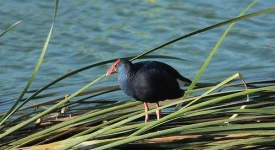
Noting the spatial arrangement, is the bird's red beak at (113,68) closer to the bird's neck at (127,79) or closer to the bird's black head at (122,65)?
the bird's black head at (122,65)

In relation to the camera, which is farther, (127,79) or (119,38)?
(119,38)

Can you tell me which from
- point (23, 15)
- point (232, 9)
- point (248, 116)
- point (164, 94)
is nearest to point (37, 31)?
point (23, 15)

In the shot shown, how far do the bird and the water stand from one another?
269cm

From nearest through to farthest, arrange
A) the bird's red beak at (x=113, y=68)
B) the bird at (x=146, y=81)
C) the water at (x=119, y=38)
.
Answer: the bird at (x=146, y=81), the bird's red beak at (x=113, y=68), the water at (x=119, y=38)

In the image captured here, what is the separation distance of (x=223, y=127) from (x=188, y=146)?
243 millimetres

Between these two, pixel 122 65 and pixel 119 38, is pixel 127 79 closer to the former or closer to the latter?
pixel 122 65

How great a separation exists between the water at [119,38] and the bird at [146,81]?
2692 millimetres

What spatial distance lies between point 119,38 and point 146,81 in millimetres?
4876

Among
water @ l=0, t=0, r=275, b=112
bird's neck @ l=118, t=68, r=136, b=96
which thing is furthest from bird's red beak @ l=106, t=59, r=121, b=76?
water @ l=0, t=0, r=275, b=112

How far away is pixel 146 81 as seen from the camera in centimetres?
430

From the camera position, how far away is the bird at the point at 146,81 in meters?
4.28

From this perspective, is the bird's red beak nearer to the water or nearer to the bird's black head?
the bird's black head

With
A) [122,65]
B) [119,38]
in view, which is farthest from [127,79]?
[119,38]

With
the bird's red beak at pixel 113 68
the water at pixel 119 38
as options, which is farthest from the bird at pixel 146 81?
the water at pixel 119 38
